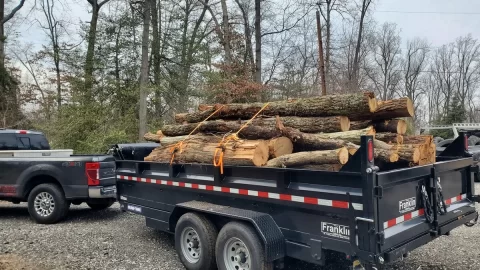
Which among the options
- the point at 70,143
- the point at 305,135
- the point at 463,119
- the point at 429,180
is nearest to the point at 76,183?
the point at 305,135

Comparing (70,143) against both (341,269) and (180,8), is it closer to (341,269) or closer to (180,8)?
(180,8)

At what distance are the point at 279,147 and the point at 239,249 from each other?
4.16 feet

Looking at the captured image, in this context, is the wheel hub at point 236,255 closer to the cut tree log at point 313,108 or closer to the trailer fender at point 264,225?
the trailer fender at point 264,225

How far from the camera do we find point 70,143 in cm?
1744

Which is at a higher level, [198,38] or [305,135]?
[198,38]

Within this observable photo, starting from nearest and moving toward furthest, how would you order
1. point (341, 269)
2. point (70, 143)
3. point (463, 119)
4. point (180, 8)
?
point (341, 269), point (70, 143), point (180, 8), point (463, 119)

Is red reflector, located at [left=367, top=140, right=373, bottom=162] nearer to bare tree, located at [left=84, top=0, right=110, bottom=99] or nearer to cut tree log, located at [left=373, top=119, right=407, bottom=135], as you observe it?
cut tree log, located at [left=373, top=119, right=407, bottom=135]

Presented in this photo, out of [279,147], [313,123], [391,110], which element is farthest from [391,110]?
[279,147]

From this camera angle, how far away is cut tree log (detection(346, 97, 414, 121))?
4.62m

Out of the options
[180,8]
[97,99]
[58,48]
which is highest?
[180,8]

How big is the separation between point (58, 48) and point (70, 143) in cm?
534

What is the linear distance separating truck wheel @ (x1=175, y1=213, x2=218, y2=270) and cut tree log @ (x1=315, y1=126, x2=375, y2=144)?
176cm

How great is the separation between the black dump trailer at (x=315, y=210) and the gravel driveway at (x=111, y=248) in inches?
29.3

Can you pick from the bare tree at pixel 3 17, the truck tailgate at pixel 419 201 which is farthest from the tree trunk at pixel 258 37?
the truck tailgate at pixel 419 201
